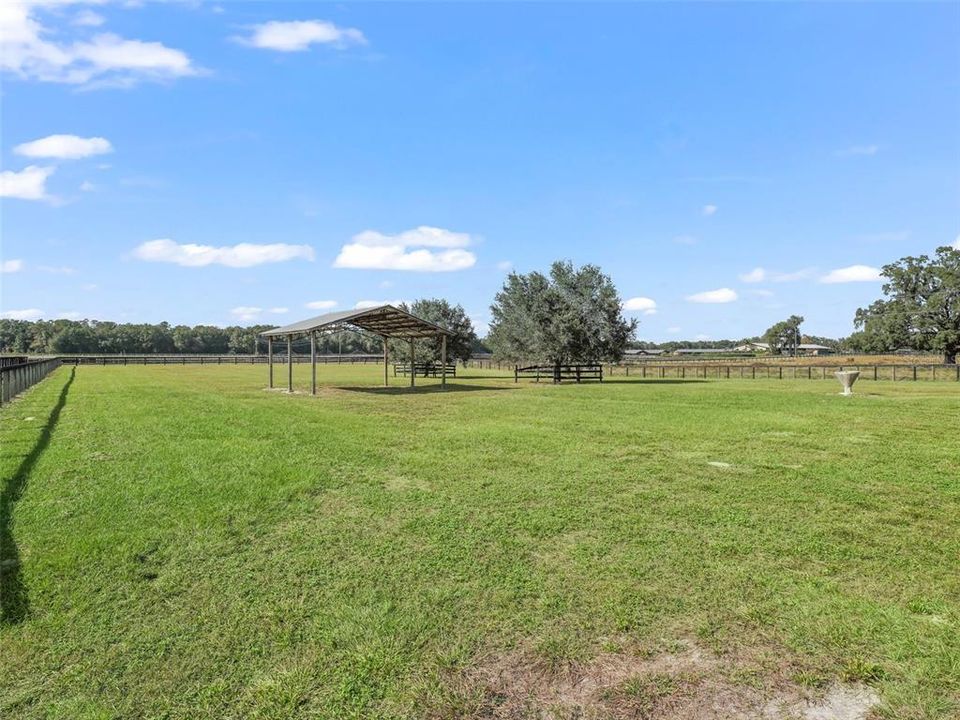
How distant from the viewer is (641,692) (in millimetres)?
3381

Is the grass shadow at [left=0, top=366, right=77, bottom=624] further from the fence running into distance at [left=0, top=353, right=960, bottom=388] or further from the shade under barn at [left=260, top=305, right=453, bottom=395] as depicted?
the shade under barn at [left=260, top=305, right=453, bottom=395]

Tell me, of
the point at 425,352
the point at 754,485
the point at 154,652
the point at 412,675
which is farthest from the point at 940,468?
the point at 425,352

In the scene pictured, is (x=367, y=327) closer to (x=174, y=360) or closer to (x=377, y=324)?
(x=377, y=324)

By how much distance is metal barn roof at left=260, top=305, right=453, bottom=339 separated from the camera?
79.9 feet

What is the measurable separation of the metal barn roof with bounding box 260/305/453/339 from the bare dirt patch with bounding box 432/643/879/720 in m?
21.2

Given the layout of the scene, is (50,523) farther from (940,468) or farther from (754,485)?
(940,468)

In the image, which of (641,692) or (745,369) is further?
(745,369)

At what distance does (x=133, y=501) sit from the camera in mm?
6707

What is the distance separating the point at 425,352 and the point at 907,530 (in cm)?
Result: 3785

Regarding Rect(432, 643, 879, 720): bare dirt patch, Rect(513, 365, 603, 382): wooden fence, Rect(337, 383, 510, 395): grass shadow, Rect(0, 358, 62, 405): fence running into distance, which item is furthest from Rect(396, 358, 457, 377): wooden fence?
Rect(432, 643, 879, 720): bare dirt patch

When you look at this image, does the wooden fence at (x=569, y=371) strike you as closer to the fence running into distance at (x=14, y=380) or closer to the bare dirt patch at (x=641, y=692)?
the fence running into distance at (x=14, y=380)

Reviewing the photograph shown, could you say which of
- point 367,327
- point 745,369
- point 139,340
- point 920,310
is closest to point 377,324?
point 367,327

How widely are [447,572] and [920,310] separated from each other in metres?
64.3

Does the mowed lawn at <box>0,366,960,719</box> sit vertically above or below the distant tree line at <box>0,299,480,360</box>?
below
